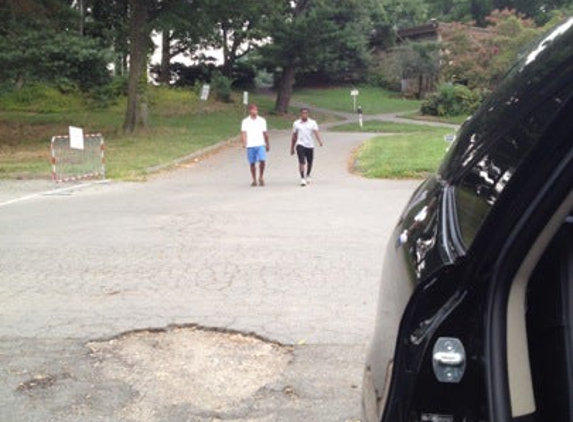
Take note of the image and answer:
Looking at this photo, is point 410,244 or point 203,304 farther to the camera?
point 203,304

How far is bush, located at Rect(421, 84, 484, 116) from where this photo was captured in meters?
40.0

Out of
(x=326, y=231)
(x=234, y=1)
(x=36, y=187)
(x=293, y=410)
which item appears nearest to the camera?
(x=293, y=410)

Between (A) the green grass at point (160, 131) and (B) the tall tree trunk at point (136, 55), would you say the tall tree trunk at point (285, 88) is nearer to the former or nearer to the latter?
(A) the green grass at point (160, 131)

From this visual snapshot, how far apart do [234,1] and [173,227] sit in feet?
62.9

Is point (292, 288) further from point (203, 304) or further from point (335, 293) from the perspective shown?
point (203, 304)

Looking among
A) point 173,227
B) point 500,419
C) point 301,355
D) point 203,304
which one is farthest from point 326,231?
point 500,419

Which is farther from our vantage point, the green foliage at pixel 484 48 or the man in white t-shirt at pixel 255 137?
the green foliage at pixel 484 48

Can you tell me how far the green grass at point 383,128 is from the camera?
32688mm

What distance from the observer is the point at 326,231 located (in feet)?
29.3

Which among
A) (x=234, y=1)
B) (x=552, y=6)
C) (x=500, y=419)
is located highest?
(x=552, y=6)

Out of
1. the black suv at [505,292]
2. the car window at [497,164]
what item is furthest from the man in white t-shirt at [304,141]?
the black suv at [505,292]

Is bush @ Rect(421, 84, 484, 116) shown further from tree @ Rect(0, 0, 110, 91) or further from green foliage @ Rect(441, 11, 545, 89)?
tree @ Rect(0, 0, 110, 91)

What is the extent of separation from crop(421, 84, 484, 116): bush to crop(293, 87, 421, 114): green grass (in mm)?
Result: 5176

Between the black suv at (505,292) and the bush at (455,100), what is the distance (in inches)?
1567
